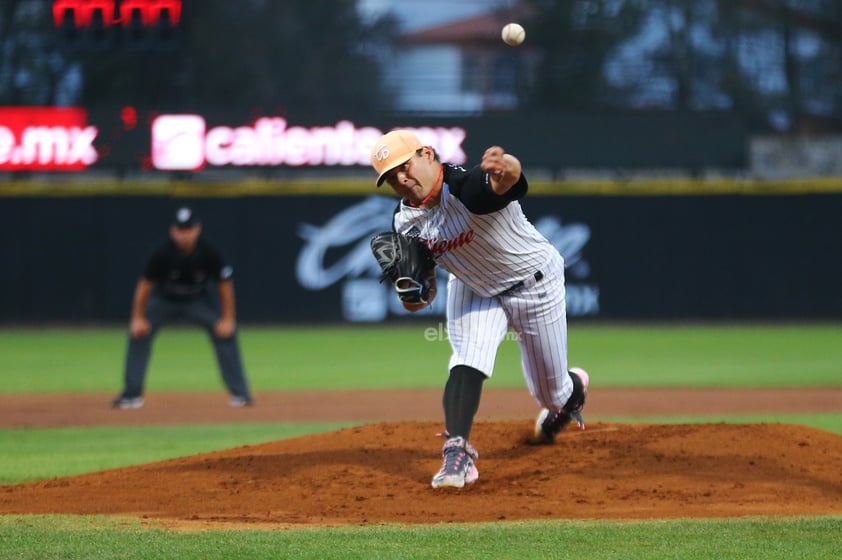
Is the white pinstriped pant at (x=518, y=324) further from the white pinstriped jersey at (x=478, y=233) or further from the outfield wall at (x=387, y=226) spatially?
the outfield wall at (x=387, y=226)

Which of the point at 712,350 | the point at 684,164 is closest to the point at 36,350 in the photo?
the point at 712,350

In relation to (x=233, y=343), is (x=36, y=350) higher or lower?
lower

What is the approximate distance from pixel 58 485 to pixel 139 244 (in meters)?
13.3

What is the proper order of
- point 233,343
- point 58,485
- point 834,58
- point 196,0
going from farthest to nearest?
point 196,0, point 834,58, point 233,343, point 58,485

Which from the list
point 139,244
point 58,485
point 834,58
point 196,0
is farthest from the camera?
point 196,0

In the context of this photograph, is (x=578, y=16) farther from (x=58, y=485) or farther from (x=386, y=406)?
(x=58, y=485)

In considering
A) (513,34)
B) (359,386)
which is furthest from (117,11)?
(513,34)

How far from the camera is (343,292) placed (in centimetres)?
1902

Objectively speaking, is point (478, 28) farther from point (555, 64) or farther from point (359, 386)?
point (359, 386)

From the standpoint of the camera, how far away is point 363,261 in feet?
61.7

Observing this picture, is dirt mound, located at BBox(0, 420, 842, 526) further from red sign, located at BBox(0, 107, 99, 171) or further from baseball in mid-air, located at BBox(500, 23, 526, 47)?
red sign, located at BBox(0, 107, 99, 171)

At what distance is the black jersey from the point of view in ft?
32.6

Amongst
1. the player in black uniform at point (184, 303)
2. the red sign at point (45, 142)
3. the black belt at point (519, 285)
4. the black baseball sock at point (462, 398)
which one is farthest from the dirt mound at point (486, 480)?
the red sign at point (45, 142)

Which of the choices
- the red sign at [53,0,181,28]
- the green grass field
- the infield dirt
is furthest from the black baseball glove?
the red sign at [53,0,181,28]
